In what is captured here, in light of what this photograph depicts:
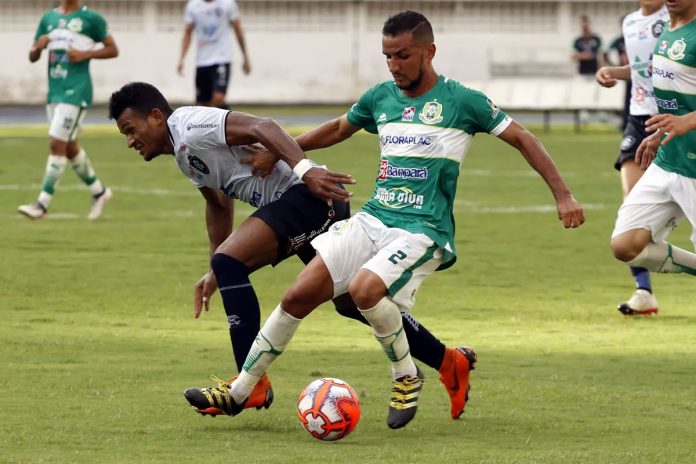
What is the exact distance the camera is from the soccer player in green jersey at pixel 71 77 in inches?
635

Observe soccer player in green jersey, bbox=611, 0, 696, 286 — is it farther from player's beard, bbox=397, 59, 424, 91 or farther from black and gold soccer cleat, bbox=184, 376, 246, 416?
black and gold soccer cleat, bbox=184, 376, 246, 416

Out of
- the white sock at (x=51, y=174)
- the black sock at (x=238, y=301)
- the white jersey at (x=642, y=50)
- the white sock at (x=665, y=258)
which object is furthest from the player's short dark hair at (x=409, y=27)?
the white sock at (x=51, y=174)

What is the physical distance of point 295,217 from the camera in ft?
24.8

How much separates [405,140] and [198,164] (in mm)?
1020

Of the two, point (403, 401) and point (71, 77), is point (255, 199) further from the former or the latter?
point (71, 77)

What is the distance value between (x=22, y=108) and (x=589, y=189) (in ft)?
87.8

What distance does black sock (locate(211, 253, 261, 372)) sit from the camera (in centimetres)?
742

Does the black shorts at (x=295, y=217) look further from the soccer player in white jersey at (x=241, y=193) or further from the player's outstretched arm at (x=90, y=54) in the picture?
the player's outstretched arm at (x=90, y=54)

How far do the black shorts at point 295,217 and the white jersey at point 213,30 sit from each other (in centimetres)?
1601

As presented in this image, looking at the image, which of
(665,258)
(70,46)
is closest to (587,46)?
(70,46)

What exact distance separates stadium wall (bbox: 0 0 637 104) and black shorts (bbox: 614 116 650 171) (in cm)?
3330

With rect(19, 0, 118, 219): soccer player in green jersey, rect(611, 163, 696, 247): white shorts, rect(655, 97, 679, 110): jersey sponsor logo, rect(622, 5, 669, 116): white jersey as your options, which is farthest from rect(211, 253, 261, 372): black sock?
rect(19, 0, 118, 219): soccer player in green jersey

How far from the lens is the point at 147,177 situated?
21.7 meters

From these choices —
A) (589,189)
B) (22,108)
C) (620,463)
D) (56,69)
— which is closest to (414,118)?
(620,463)
